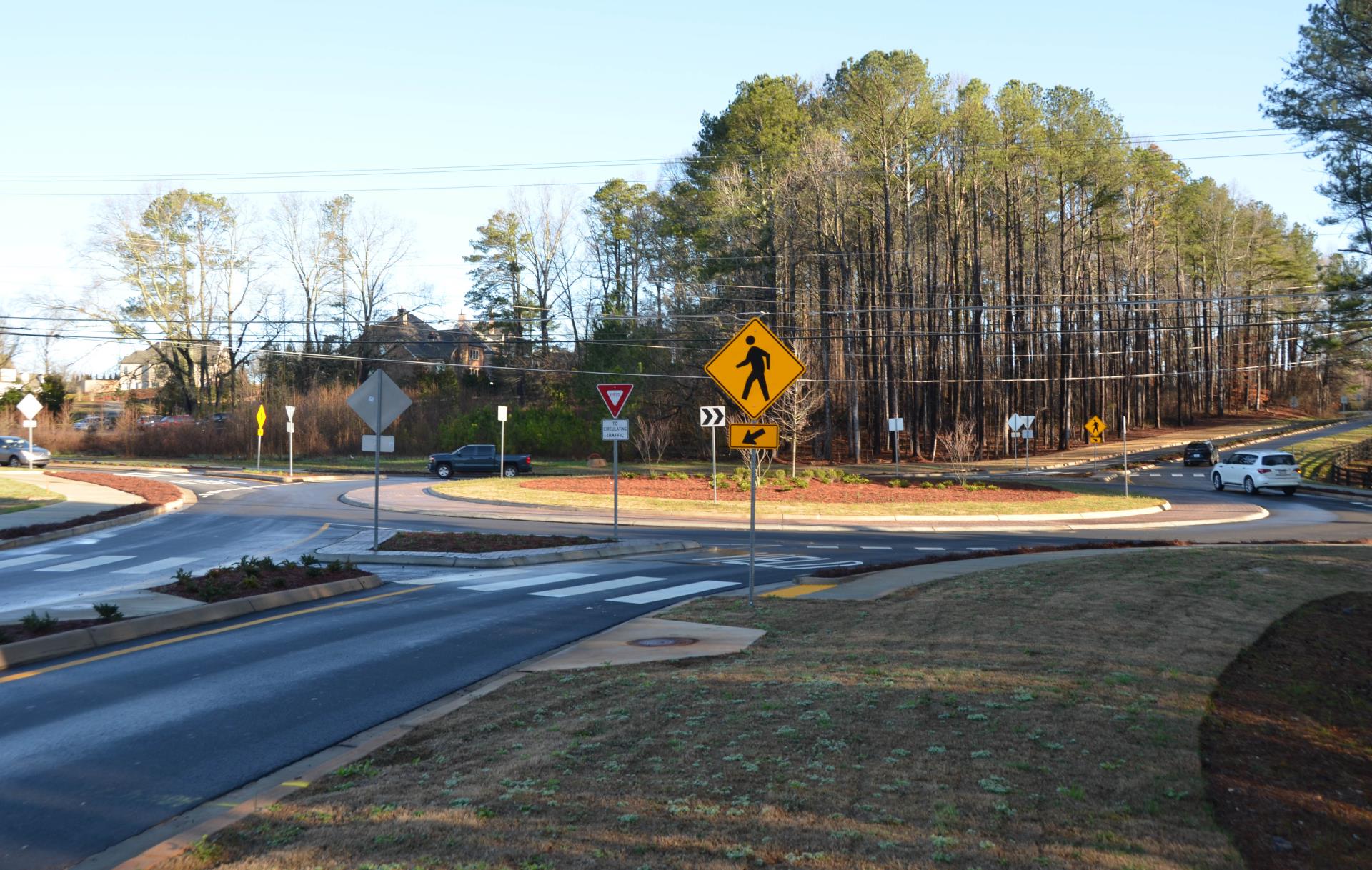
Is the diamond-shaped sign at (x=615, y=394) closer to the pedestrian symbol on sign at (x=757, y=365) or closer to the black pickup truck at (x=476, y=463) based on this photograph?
the pedestrian symbol on sign at (x=757, y=365)

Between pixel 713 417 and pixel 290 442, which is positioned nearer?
pixel 713 417

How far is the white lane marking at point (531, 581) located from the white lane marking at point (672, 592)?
1755 millimetres

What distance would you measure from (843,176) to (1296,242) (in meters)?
61.1

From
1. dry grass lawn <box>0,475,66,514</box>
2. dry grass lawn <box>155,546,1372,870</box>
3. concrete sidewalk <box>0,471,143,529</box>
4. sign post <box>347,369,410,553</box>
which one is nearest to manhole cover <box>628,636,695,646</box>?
dry grass lawn <box>155,546,1372,870</box>

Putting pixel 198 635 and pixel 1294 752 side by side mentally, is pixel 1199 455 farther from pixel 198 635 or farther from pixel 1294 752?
pixel 198 635

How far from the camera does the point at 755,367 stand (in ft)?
35.7

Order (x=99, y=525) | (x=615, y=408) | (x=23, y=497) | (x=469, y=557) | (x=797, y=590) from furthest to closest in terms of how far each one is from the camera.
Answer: (x=23, y=497)
(x=99, y=525)
(x=615, y=408)
(x=469, y=557)
(x=797, y=590)

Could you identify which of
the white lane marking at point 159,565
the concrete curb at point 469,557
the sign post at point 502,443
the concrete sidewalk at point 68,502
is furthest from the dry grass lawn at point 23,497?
the sign post at point 502,443

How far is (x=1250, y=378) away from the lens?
106 m

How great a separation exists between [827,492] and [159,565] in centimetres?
2134

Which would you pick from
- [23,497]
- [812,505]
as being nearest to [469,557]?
[812,505]

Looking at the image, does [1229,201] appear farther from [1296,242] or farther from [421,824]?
[421,824]

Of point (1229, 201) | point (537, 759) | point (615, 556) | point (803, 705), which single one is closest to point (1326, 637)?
point (803, 705)

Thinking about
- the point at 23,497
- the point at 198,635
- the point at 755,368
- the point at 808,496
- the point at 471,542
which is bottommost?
the point at 808,496
